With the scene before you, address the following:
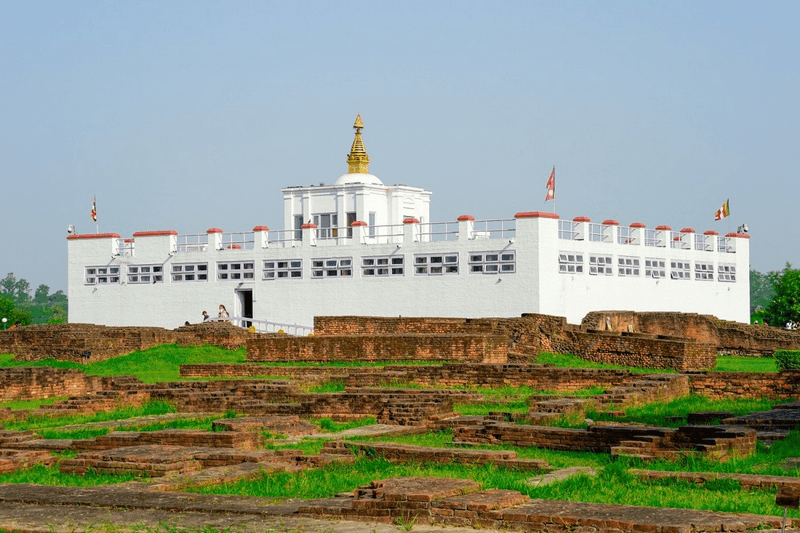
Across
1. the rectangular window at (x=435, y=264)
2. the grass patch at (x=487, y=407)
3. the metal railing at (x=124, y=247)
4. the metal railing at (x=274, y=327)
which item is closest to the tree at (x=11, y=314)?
the metal railing at (x=124, y=247)

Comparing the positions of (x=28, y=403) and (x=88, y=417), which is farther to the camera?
(x=28, y=403)

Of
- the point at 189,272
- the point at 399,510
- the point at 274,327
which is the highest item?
the point at 189,272

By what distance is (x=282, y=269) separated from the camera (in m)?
40.7

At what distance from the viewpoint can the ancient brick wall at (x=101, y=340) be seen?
30.4 m

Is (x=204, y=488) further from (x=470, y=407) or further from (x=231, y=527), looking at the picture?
(x=470, y=407)

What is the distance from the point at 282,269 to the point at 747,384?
74.3ft

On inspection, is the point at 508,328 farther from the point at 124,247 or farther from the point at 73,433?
the point at 124,247

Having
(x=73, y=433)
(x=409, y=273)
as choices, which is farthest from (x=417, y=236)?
(x=73, y=433)

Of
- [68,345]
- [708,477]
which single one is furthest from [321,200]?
[708,477]

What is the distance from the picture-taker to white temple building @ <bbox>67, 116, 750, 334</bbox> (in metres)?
36.7

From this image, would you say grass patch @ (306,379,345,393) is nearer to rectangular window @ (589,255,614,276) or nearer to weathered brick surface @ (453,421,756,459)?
weathered brick surface @ (453,421,756,459)

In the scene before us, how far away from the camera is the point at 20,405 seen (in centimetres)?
2103

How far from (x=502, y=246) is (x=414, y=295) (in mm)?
3315

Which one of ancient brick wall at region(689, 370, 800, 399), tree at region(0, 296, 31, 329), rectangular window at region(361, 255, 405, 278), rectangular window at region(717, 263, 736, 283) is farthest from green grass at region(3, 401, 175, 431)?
tree at region(0, 296, 31, 329)
